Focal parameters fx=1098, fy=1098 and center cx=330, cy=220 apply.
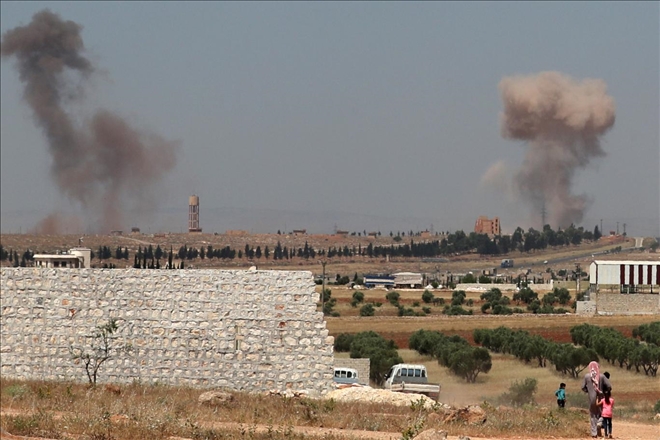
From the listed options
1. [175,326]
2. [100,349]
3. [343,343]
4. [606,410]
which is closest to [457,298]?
[343,343]

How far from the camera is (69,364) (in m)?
21.8

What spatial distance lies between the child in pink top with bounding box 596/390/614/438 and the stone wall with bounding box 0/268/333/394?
650cm

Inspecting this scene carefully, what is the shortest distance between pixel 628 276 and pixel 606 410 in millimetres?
43327

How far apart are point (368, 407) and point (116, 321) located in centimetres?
574

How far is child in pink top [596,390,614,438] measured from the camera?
15.9 meters

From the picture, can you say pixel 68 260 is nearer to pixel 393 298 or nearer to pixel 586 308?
pixel 586 308

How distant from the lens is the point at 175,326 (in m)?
21.6

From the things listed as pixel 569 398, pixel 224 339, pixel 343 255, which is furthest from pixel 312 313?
pixel 343 255

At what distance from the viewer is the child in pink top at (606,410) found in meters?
15.9

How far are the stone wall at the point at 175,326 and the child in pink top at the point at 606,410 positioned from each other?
650 centimetres

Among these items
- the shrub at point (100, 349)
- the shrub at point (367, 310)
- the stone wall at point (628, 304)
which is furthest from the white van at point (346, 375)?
the shrub at point (367, 310)

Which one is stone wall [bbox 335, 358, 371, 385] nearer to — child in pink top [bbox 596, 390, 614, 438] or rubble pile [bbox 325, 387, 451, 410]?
rubble pile [bbox 325, 387, 451, 410]

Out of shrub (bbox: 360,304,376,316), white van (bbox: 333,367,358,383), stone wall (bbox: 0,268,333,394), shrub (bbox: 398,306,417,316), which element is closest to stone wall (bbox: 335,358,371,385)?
white van (bbox: 333,367,358,383)

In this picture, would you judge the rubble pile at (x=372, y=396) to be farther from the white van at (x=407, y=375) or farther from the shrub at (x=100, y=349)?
the white van at (x=407, y=375)
